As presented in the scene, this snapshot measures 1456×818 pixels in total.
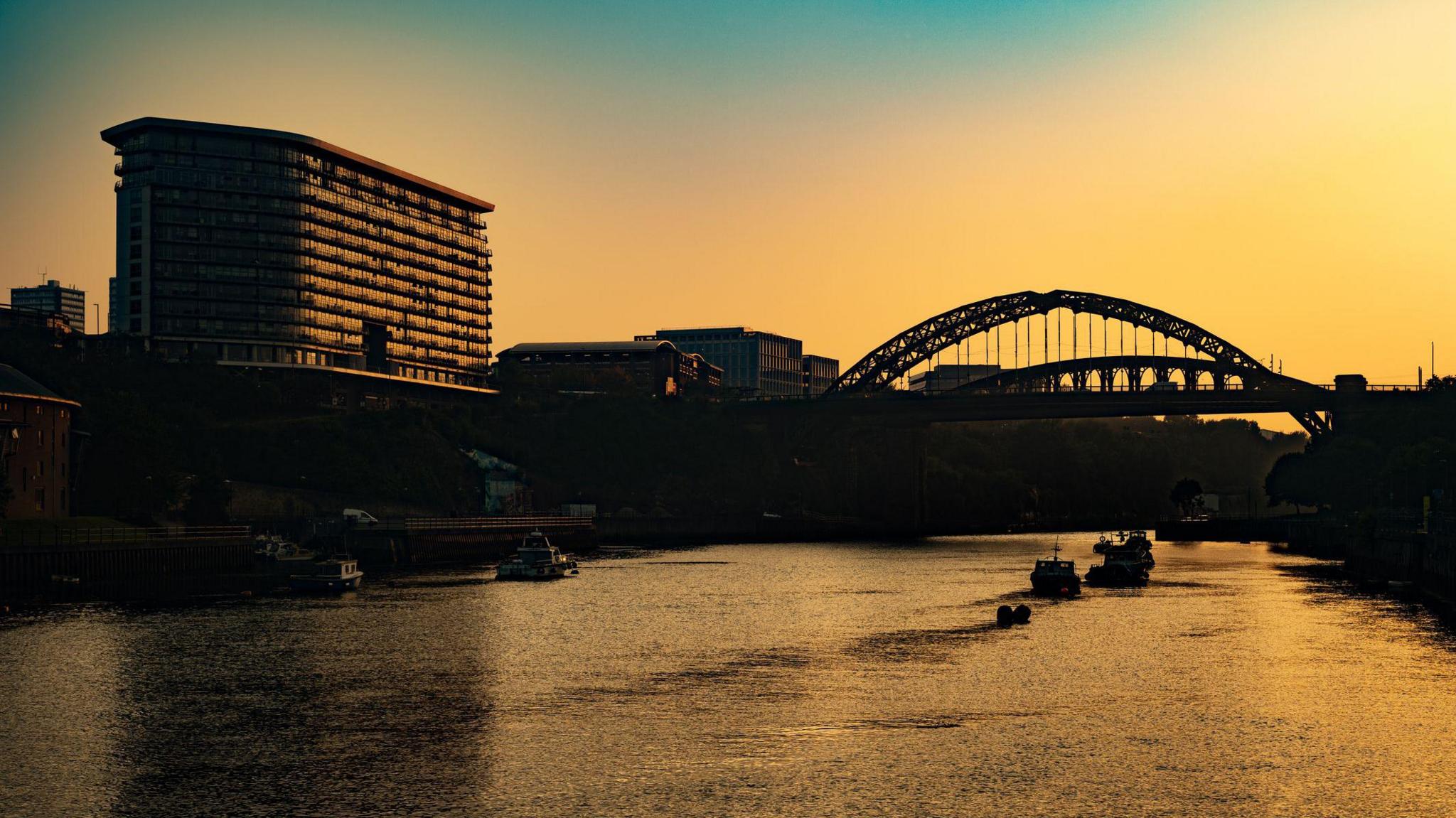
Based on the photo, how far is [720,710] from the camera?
187ft

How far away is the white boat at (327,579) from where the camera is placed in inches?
4311

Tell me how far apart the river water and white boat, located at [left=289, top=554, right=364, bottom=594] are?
27.2 feet

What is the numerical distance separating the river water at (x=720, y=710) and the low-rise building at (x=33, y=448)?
25.1 meters

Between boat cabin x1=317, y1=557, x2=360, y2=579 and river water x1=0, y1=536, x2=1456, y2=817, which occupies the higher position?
boat cabin x1=317, y1=557, x2=360, y2=579

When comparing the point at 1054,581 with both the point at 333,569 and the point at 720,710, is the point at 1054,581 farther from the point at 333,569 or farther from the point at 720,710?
the point at 720,710

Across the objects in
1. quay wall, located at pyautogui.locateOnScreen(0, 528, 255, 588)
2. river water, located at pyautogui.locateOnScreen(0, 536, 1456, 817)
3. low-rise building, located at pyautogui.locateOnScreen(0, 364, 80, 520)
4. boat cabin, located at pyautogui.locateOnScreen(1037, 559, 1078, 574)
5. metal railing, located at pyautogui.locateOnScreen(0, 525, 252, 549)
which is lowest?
river water, located at pyautogui.locateOnScreen(0, 536, 1456, 817)

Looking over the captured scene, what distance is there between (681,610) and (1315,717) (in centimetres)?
4823

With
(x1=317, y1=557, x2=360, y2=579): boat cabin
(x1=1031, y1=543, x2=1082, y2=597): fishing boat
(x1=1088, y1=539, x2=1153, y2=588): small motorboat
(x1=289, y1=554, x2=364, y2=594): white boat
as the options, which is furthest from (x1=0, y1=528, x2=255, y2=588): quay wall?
(x1=1088, y1=539, x2=1153, y2=588): small motorboat

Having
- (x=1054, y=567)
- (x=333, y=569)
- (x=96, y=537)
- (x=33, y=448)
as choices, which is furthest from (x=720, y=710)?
(x=33, y=448)

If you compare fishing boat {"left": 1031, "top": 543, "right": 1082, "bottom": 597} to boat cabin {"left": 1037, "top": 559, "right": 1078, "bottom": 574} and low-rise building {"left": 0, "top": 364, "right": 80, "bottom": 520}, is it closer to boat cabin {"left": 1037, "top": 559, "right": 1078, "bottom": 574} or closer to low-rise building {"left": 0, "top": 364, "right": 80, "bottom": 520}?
boat cabin {"left": 1037, "top": 559, "right": 1078, "bottom": 574}

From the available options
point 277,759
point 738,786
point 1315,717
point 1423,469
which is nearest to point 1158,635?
point 1315,717

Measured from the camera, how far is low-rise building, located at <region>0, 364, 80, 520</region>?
11269 cm

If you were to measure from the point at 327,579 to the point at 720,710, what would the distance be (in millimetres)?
60220

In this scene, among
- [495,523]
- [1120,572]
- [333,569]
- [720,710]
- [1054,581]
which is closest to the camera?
[720,710]
